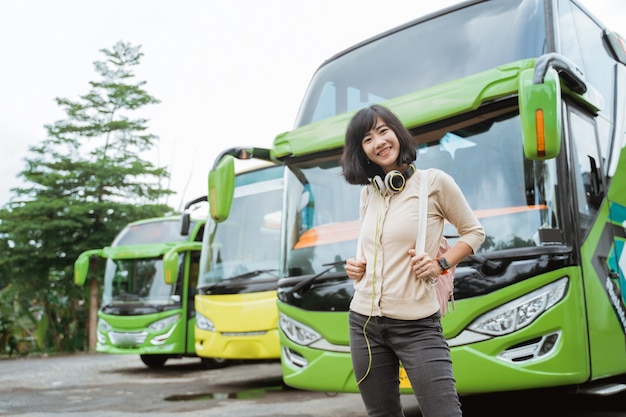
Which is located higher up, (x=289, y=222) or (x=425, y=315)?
(x=289, y=222)

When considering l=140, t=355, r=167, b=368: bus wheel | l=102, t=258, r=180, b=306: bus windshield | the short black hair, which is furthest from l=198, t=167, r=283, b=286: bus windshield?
the short black hair

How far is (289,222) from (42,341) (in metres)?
15.1

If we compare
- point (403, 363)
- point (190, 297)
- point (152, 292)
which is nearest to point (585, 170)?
point (403, 363)

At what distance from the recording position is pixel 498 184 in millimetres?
4641

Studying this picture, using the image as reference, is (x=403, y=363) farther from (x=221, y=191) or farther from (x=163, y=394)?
(x=163, y=394)

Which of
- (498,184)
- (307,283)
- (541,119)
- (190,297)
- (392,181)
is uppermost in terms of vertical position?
(541,119)

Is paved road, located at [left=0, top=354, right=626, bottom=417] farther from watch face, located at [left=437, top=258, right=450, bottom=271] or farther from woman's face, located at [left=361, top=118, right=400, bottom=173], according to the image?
woman's face, located at [left=361, top=118, right=400, bottom=173]

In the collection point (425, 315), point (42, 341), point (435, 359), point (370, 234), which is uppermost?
point (370, 234)

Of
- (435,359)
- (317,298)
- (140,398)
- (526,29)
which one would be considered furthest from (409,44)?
(140,398)

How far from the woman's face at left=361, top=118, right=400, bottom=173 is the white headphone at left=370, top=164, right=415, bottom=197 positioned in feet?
0.17

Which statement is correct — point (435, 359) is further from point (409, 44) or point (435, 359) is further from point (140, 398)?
point (140, 398)

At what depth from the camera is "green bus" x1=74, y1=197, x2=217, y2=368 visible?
35.8 ft

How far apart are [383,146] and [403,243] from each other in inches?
16.2

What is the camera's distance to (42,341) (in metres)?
18.6
